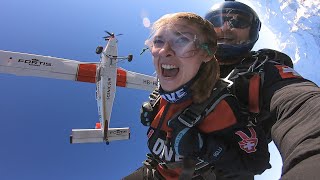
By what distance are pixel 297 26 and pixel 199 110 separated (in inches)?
5734

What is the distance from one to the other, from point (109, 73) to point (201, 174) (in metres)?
17.4

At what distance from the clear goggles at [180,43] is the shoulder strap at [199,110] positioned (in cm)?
38

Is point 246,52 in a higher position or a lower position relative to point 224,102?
higher

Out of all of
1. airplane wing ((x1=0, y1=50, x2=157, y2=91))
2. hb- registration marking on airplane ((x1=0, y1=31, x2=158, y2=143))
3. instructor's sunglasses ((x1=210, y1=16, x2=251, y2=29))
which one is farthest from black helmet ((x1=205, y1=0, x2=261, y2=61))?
hb- registration marking on airplane ((x1=0, y1=31, x2=158, y2=143))

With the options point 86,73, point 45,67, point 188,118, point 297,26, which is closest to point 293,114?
point 188,118

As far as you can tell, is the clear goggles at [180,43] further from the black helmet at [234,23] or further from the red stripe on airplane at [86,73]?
the red stripe on airplane at [86,73]

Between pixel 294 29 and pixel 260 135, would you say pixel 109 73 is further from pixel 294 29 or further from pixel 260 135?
pixel 294 29

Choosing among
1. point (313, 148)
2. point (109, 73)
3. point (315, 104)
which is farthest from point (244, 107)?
point (109, 73)

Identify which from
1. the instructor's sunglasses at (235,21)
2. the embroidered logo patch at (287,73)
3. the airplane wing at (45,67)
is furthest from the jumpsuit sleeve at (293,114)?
the airplane wing at (45,67)

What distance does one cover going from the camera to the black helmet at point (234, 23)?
2.69 m

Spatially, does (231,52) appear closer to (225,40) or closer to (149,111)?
(225,40)

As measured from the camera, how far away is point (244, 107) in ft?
7.20

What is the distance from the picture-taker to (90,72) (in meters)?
21.7

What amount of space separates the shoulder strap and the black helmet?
0.69 m
